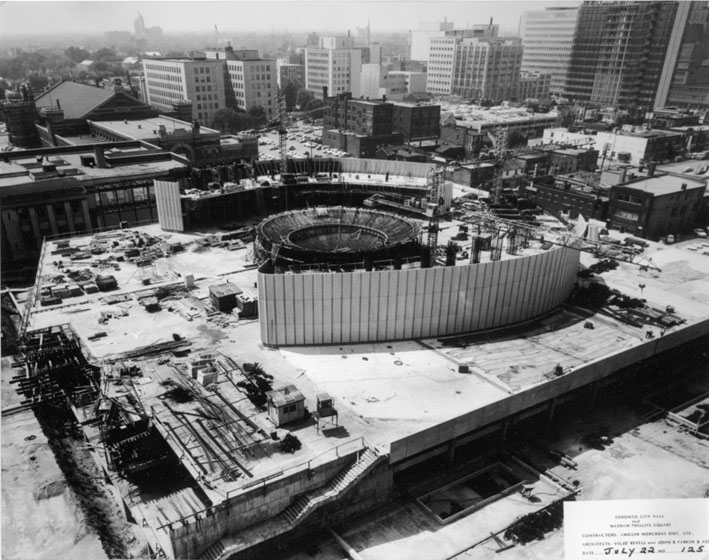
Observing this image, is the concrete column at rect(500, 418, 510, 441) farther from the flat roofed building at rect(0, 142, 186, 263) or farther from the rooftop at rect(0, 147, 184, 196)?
the rooftop at rect(0, 147, 184, 196)

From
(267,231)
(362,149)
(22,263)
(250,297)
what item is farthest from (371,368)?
(362,149)

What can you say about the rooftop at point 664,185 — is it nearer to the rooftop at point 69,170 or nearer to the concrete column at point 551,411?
the concrete column at point 551,411

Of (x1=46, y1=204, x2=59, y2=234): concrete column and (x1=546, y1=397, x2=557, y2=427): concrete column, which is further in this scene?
(x1=46, y1=204, x2=59, y2=234): concrete column

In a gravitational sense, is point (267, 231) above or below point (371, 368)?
above

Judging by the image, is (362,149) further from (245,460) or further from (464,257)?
(245,460)

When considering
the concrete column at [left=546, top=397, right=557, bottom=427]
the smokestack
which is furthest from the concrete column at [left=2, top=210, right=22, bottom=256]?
the concrete column at [left=546, top=397, right=557, bottom=427]
